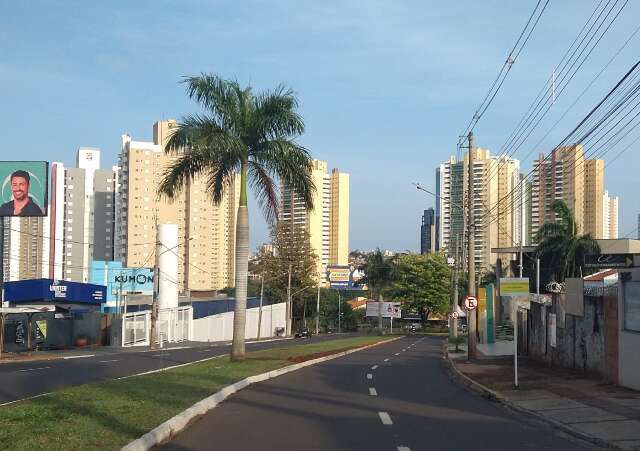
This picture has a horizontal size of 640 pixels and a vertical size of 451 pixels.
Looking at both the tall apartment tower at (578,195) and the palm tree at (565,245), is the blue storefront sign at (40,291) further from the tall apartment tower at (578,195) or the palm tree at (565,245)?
the palm tree at (565,245)

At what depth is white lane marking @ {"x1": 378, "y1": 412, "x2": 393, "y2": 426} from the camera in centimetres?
1345

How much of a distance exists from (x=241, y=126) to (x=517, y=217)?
138 feet

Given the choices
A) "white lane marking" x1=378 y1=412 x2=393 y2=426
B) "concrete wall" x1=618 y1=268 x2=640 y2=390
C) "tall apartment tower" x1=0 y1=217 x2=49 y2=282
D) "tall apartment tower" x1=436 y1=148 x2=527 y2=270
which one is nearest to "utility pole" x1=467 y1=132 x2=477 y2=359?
"tall apartment tower" x1=436 y1=148 x2=527 y2=270

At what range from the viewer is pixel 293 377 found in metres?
24.1

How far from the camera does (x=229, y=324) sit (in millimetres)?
82250

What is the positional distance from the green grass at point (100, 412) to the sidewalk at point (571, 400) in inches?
259

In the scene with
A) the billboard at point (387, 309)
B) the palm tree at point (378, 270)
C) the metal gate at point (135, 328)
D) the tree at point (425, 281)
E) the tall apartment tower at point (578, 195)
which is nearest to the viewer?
the tall apartment tower at point (578, 195)

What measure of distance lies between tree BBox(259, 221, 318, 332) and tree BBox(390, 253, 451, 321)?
1235 centimetres

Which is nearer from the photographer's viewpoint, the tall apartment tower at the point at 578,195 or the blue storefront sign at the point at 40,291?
the tall apartment tower at the point at 578,195

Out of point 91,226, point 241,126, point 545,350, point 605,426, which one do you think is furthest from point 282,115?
point 91,226

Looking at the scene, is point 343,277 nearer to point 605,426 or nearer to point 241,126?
point 241,126

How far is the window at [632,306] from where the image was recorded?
60.6ft

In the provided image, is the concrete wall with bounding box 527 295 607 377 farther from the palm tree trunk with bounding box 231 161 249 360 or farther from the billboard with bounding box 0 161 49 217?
the billboard with bounding box 0 161 49 217

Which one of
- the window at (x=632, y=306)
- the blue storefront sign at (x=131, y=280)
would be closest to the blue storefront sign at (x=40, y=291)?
the blue storefront sign at (x=131, y=280)
